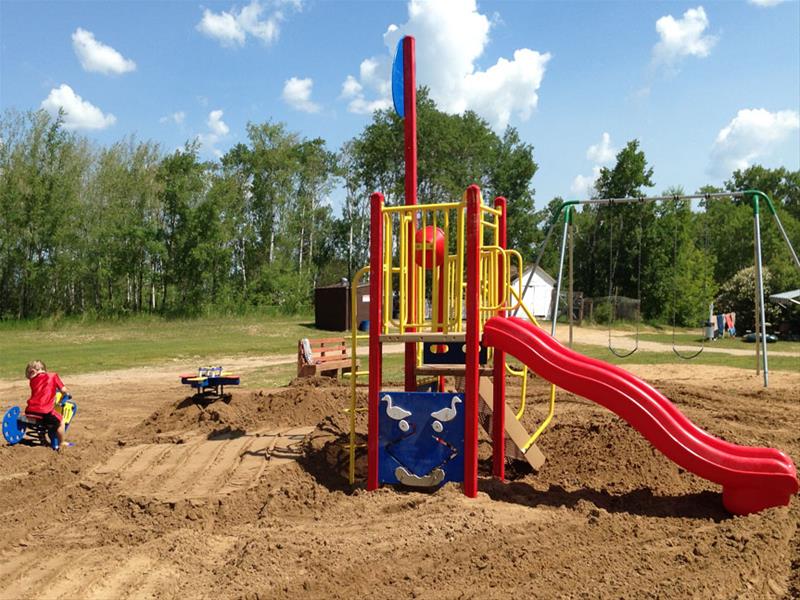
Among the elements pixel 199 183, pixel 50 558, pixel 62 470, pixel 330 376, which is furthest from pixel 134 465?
pixel 199 183

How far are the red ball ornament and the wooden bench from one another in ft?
23.5

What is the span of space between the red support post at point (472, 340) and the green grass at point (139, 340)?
47.9 ft

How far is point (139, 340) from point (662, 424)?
1069 inches

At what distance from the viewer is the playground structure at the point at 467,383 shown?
538 cm

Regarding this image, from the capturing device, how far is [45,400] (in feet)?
27.3

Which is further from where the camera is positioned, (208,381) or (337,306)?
(337,306)

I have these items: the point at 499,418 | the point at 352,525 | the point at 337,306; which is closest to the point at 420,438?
the point at 499,418

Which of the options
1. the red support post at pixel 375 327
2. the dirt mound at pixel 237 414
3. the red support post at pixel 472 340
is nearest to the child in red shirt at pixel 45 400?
the dirt mound at pixel 237 414

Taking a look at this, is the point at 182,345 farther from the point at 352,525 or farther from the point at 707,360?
the point at 352,525

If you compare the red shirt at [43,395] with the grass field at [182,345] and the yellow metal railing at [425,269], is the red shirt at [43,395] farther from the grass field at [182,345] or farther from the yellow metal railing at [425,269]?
the grass field at [182,345]

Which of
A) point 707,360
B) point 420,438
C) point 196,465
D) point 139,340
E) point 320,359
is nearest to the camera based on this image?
point 420,438

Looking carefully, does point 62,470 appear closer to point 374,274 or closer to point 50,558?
point 50,558

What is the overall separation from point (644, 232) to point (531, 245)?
1187 cm

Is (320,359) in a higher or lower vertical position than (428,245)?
lower
